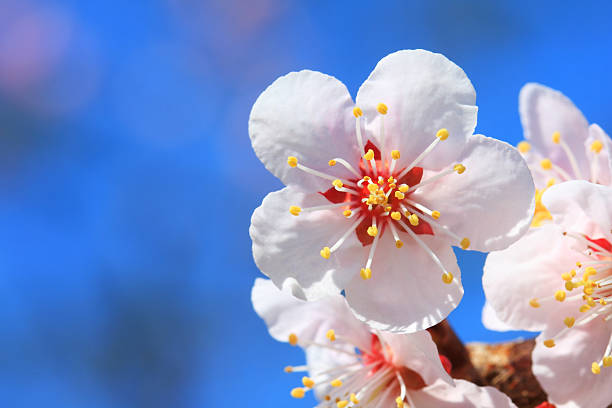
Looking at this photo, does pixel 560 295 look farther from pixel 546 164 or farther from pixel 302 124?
pixel 302 124

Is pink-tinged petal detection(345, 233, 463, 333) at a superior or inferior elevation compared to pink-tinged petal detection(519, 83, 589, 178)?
inferior

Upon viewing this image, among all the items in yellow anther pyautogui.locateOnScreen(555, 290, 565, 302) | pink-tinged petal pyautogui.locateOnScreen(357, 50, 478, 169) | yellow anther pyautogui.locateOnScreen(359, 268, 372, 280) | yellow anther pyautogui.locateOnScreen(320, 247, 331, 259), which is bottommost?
yellow anther pyautogui.locateOnScreen(555, 290, 565, 302)

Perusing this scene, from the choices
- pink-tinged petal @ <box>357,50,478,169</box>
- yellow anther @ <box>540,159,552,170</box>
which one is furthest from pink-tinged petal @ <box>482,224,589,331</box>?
yellow anther @ <box>540,159,552,170</box>

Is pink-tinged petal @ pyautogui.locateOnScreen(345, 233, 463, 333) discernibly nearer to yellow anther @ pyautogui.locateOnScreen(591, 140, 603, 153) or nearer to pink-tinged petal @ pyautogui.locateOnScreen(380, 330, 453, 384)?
pink-tinged petal @ pyautogui.locateOnScreen(380, 330, 453, 384)

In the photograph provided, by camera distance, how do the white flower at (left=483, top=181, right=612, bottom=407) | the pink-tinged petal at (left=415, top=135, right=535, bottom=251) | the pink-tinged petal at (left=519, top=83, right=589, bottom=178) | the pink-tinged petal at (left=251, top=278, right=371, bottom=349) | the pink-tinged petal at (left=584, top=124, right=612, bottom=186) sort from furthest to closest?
the pink-tinged petal at (left=519, top=83, right=589, bottom=178) < the pink-tinged petal at (left=251, top=278, right=371, bottom=349) < the pink-tinged petal at (left=584, top=124, right=612, bottom=186) < the white flower at (left=483, top=181, right=612, bottom=407) < the pink-tinged petal at (left=415, top=135, right=535, bottom=251)

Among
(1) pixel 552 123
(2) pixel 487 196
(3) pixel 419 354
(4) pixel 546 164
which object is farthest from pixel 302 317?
(1) pixel 552 123

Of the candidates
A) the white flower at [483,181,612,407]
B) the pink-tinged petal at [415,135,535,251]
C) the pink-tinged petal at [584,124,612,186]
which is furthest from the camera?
the pink-tinged petal at [584,124,612,186]

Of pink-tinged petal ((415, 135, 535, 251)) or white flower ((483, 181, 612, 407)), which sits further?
white flower ((483, 181, 612, 407))
